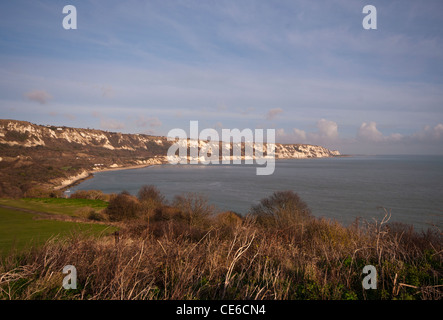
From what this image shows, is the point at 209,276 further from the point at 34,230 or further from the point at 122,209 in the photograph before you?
the point at 122,209

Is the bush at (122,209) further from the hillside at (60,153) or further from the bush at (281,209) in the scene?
the hillside at (60,153)

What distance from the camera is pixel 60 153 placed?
322 feet

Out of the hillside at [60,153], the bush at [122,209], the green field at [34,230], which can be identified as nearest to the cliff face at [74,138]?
the hillside at [60,153]

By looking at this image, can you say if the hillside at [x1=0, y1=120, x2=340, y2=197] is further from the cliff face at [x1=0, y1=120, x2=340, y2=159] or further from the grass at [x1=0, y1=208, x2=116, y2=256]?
the grass at [x1=0, y1=208, x2=116, y2=256]

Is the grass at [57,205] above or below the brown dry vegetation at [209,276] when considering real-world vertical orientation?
below

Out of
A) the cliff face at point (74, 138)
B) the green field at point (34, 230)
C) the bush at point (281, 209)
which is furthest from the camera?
the cliff face at point (74, 138)

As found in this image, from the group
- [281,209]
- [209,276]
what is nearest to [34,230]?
[209,276]

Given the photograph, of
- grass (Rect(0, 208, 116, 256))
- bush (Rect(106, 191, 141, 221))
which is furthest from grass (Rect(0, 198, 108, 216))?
grass (Rect(0, 208, 116, 256))

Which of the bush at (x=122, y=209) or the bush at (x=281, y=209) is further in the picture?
the bush at (x=281, y=209)

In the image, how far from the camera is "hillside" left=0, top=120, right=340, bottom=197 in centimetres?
5904

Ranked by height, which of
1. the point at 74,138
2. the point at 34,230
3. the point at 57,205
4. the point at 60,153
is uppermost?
the point at 74,138

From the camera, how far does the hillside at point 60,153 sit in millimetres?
59041
